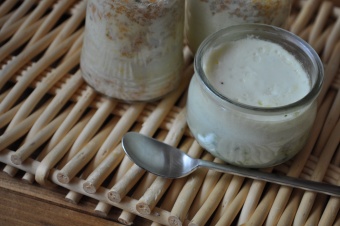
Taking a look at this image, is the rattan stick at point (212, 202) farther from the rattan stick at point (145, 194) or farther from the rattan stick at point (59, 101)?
the rattan stick at point (59, 101)

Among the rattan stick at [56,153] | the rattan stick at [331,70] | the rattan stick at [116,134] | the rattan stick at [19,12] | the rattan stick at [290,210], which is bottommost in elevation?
the rattan stick at [290,210]

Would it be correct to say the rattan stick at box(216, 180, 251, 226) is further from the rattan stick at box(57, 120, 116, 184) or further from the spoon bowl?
the rattan stick at box(57, 120, 116, 184)

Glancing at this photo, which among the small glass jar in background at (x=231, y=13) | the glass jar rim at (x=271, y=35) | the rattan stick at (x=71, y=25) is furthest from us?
the rattan stick at (x=71, y=25)

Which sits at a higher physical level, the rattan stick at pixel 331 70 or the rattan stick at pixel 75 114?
the rattan stick at pixel 75 114

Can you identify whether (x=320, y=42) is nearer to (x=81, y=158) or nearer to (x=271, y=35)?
(x=271, y=35)

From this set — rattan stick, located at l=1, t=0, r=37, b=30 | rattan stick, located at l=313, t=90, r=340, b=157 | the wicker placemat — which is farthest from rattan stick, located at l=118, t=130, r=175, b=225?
rattan stick, located at l=1, t=0, r=37, b=30

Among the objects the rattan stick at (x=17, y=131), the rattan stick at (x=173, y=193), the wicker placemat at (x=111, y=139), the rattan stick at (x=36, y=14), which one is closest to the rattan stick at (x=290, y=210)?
the wicker placemat at (x=111, y=139)
